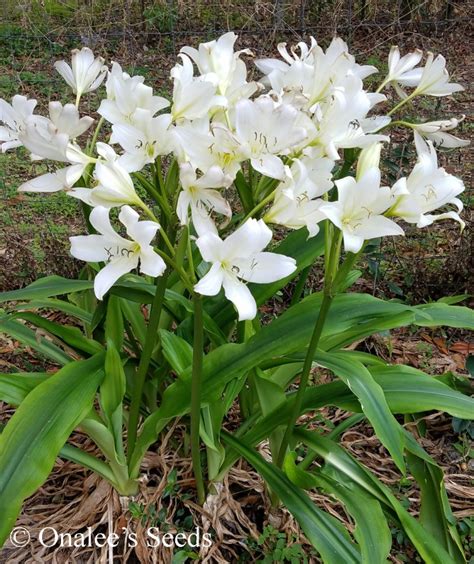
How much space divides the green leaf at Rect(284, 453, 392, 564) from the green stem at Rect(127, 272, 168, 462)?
0.40 meters

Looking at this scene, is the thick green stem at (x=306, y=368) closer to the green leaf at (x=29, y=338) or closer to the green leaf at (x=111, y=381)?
the green leaf at (x=111, y=381)

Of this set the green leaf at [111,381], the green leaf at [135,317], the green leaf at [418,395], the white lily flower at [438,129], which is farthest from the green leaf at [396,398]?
Result: the white lily flower at [438,129]

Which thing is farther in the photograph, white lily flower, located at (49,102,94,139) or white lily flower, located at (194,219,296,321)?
white lily flower, located at (49,102,94,139)

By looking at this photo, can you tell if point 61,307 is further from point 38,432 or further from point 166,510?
point 166,510

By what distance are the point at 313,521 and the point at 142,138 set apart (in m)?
0.95

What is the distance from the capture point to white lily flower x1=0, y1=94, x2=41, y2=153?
142 cm

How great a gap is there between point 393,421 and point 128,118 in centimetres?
85

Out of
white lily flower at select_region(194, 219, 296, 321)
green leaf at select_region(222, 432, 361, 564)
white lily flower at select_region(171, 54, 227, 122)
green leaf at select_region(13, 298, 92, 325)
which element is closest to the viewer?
white lily flower at select_region(194, 219, 296, 321)

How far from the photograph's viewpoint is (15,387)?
1.58 metres

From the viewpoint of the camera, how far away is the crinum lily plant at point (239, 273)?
115 cm

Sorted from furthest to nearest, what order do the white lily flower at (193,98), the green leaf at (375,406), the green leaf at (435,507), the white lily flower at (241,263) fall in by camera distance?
the green leaf at (435,507)
the green leaf at (375,406)
the white lily flower at (193,98)
the white lily flower at (241,263)

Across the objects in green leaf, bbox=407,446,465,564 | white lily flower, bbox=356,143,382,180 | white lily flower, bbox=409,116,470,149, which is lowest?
green leaf, bbox=407,446,465,564

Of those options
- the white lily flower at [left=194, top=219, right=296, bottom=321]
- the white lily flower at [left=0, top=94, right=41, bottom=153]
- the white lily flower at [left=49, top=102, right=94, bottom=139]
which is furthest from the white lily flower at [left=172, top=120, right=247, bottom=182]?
the white lily flower at [left=0, top=94, right=41, bottom=153]

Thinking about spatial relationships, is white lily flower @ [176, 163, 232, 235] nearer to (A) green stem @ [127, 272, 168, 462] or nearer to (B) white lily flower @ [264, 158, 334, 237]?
(B) white lily flower @ [264, 158, 334, 237]
